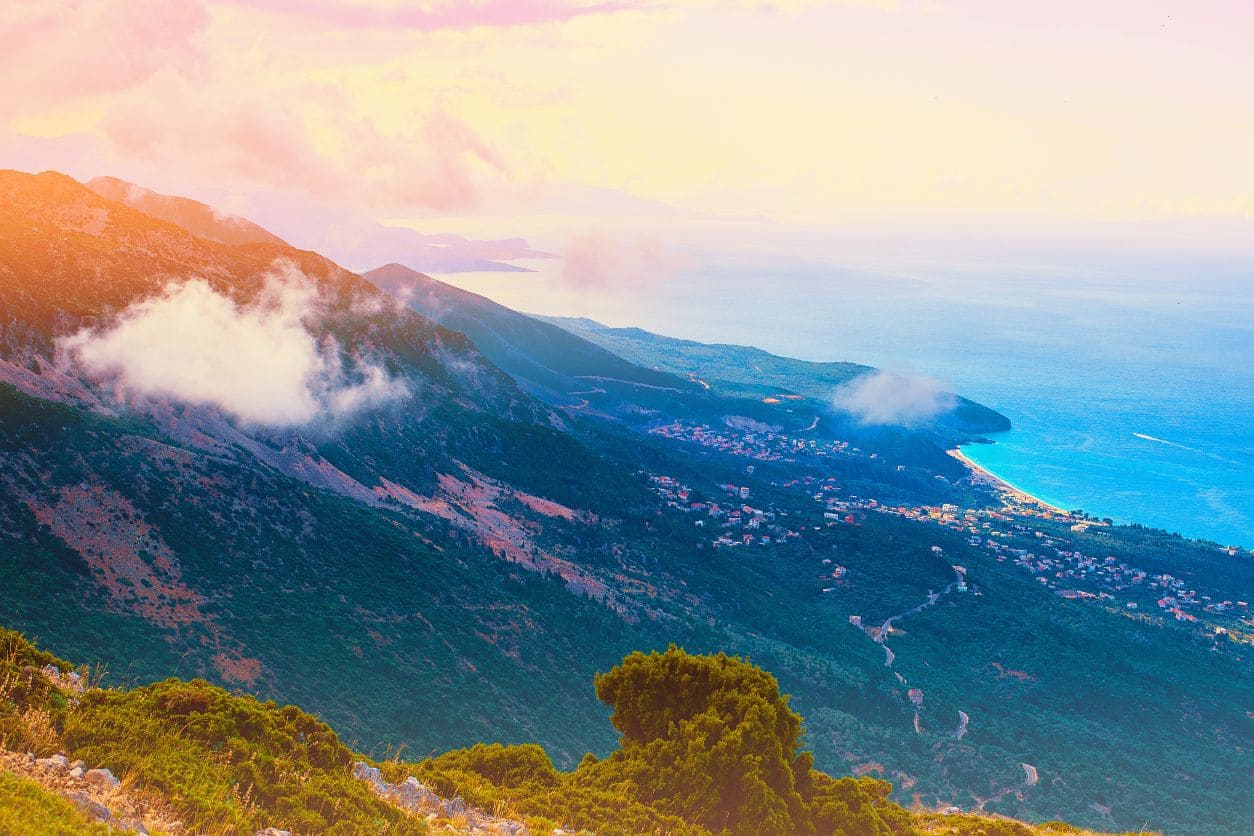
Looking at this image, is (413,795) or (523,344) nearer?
(413,795)

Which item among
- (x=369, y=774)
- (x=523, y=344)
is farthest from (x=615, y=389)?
(x=369, y=774)

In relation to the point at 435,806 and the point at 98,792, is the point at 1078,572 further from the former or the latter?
the point at 98,792

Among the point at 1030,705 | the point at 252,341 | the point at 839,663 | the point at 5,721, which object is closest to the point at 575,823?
the point at 5,721

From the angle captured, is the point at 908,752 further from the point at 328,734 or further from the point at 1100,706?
the point at 328,734

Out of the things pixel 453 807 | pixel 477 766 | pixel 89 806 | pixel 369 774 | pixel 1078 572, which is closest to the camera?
→ pixel 89 806

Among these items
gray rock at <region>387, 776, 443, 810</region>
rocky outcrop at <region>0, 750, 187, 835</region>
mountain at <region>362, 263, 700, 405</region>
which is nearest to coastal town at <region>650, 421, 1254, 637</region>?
mountain at <region>362, 263, 700, 405</region>

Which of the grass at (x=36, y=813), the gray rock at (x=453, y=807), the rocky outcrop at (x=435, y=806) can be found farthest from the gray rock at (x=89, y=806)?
the gray rock at (x=453, y=807)

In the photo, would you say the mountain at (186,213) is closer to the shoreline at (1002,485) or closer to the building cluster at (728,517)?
the building cluster at (728,517)
